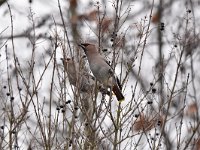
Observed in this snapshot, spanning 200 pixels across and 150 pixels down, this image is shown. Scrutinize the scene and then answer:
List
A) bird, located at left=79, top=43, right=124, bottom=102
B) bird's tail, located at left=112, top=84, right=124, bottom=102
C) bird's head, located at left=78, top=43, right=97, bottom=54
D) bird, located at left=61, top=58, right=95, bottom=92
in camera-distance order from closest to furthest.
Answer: bird, located at left=61, top=58, right=95, bottom=92 < bird's tail, located at left=112, top=84, right=124, bottom=102 < bird, located at left=79, top=43, right=124, bottom=102 < bird's head, located at left=78, top=43, right=97, bottom=54

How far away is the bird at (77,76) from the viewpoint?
6398mm

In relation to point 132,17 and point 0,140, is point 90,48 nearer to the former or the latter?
point 0,140

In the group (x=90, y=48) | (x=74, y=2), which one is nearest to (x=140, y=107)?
(x=90, y=48)

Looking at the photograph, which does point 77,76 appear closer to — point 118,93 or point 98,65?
point 118,93

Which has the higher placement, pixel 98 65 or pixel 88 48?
pixel 88 48

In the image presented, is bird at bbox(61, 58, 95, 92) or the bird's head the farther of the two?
the bird's head

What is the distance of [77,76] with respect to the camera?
6340 mm

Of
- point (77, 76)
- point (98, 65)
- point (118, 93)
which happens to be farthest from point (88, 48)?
point (77, 76)

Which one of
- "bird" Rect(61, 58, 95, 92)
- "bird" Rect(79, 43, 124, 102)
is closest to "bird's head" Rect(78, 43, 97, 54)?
"bird" Rect(79, 43, 124, 102)

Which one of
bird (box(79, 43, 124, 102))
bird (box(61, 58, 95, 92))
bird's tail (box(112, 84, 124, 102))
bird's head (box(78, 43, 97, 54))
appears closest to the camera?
bird (box(61, 58, 95, 92))

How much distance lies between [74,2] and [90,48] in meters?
5.34

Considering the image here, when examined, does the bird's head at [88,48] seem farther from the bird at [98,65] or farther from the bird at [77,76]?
the bird at [77,76]

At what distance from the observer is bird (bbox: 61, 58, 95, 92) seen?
640 centimetres

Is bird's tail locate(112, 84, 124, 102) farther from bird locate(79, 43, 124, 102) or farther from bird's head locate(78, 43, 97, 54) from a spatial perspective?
bird's head locate(78, 43, 97, 54)
